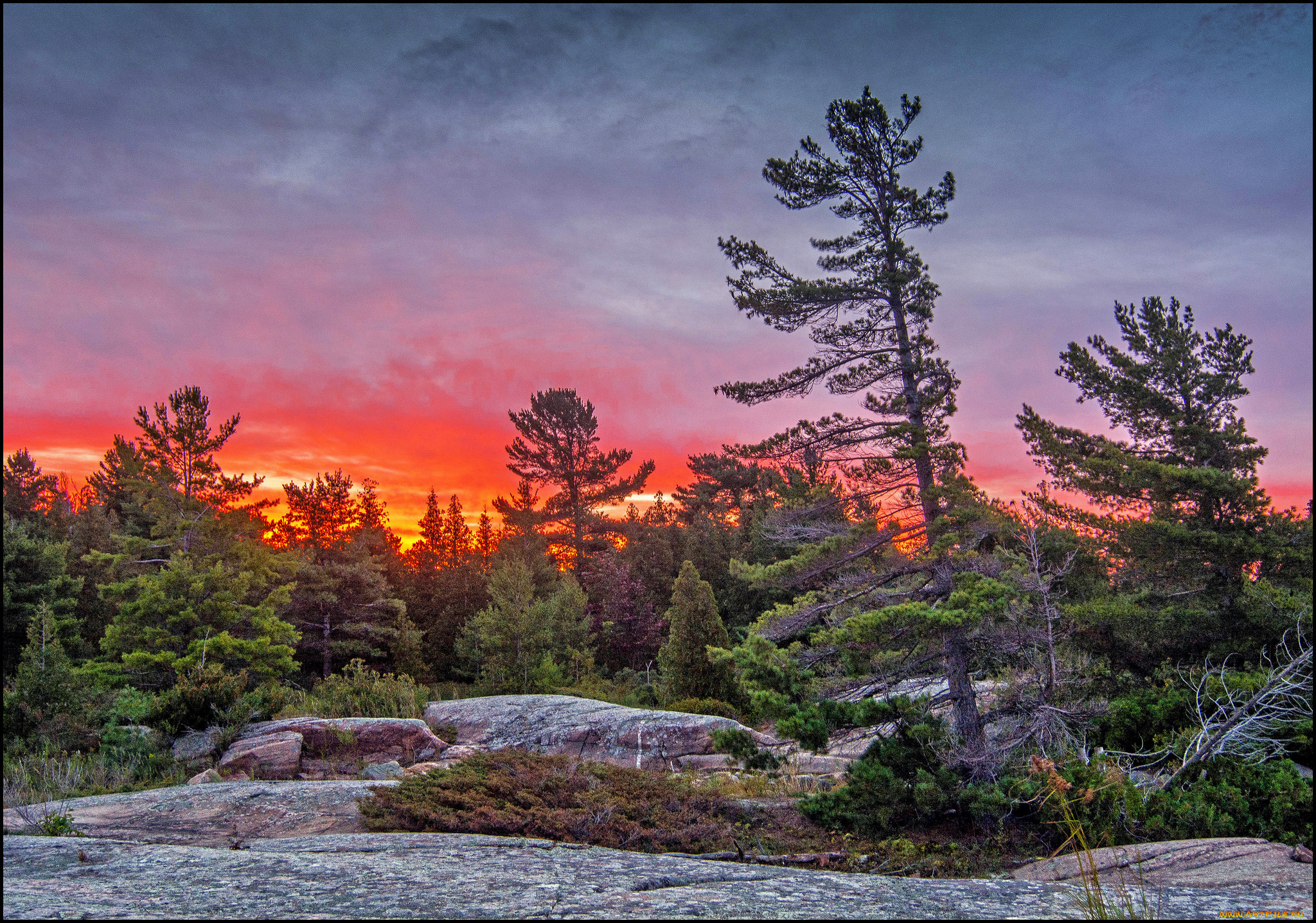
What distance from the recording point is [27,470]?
123ft

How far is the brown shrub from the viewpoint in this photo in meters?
6.03

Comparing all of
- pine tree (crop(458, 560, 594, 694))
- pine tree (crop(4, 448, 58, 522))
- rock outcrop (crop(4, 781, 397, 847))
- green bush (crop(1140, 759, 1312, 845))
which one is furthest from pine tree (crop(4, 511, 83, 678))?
green bush (crop(1140, 759, 1312, 845))

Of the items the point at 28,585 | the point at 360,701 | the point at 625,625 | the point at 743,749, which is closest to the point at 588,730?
the point at 360,701

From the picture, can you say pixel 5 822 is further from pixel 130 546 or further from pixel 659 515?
pixel 659 515

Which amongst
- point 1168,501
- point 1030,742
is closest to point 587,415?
point 1168,501

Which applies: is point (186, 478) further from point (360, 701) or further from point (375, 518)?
point (375, 518)

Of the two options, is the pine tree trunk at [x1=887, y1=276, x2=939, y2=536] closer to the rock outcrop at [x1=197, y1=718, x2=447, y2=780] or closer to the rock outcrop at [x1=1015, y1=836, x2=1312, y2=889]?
the rock outcrop at [x1=1015, y1=836, x2=1312, y2=889]

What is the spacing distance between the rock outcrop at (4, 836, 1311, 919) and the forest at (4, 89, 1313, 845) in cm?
83

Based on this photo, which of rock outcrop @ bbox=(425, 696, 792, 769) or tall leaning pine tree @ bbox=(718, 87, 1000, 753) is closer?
tall leaning pine tree @ bbox=(718, 87, 1000, 753)

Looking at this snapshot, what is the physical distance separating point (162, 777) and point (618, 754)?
7.45 meters

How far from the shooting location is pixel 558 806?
680cm

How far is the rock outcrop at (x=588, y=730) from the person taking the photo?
13117 mm

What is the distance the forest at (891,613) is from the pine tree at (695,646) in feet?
0.22

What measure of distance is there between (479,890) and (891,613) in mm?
5279
